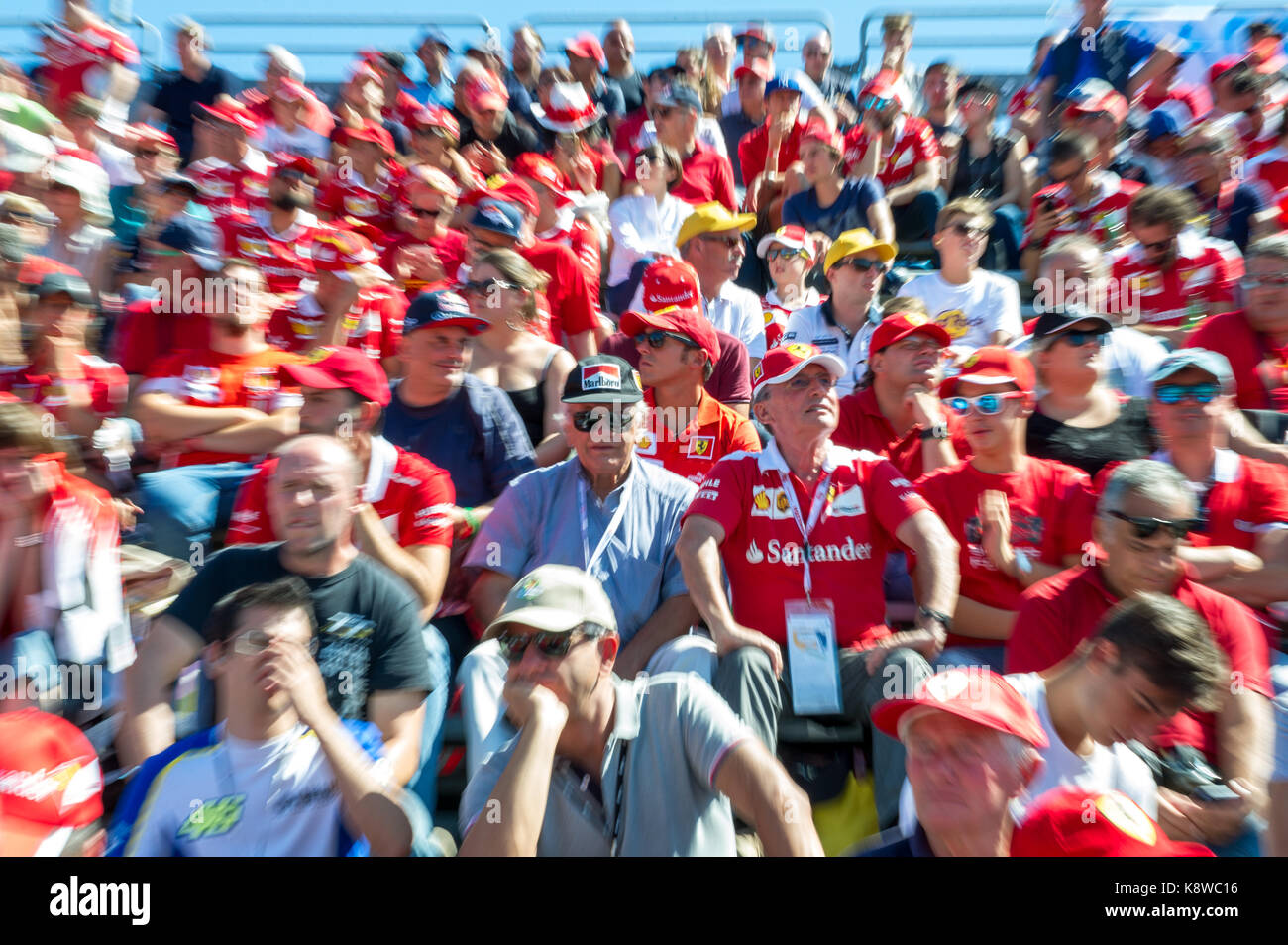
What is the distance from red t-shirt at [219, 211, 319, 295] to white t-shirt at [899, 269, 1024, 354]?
3066 millimetres

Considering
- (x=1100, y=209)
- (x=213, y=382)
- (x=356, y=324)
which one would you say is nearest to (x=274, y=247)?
(x=356, y=324)

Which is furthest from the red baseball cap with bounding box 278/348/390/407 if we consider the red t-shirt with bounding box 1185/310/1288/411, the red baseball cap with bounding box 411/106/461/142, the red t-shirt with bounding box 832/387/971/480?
the red baseball cap with bounding box 411/106/461/142

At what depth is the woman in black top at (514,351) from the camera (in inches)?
181

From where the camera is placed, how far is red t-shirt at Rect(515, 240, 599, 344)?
548 centimetres

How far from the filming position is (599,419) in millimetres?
3818

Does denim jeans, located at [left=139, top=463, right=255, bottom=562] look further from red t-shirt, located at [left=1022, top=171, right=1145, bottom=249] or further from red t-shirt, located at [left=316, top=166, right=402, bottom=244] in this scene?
red t-shirt, located at [left=1022, top=171, right=1145, bottom=249]

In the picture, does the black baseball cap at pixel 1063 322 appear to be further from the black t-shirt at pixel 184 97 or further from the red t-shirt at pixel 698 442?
the black t-shirt at pixel 184 97

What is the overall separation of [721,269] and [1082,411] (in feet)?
7.86

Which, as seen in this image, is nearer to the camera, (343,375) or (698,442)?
(343,375)

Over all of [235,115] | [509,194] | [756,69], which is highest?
[756,69]

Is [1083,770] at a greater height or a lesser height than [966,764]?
lesser

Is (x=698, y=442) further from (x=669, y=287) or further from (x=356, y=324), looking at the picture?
(x=356, y=324)

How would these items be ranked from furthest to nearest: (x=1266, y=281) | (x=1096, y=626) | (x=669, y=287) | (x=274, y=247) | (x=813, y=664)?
(x=274, y=247) < (x=669, y=287) < (x=1266, y=281) < (x=813, y=664) < (x=1096, y=626)
